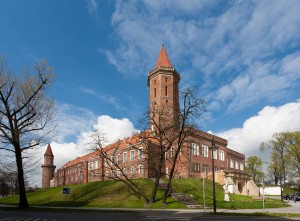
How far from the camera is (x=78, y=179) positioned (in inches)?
3526

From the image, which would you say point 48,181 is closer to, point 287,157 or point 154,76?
point 154,76

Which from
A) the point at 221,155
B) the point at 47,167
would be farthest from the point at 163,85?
the point at 47,167

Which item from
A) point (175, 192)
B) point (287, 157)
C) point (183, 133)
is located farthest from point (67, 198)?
point (287, 157)

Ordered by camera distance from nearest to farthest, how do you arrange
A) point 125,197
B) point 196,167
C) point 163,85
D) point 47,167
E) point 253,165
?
point 125,197 < point 196,167 < point 163,85 < point 253,165 < point 47,167

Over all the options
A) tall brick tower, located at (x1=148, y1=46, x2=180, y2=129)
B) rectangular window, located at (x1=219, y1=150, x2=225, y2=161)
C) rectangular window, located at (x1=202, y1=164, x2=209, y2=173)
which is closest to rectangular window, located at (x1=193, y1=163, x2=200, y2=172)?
rectangular window, located at (x1=202, y1=164, x2=209, y2=173)

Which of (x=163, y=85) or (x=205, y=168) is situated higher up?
(x=163, y=85)

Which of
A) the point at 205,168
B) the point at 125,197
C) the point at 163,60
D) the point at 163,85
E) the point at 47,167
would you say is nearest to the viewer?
the point at 125,197

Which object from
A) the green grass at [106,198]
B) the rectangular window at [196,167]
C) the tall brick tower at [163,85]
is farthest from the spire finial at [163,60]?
the green grass at [106,198]

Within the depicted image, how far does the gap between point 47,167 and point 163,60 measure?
65822 mm

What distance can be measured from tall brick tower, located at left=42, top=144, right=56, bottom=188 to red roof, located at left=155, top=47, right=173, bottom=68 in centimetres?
6256

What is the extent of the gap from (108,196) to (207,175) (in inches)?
914

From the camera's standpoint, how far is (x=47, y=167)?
363 ft

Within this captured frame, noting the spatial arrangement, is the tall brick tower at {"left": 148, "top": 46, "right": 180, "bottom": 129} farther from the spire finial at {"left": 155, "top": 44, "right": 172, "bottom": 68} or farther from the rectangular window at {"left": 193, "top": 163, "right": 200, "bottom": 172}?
the rectangular window at {"left": 193, "top": 163, "right": 200, "bottom": 172}

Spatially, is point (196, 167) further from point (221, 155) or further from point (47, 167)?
point (47, 167)
